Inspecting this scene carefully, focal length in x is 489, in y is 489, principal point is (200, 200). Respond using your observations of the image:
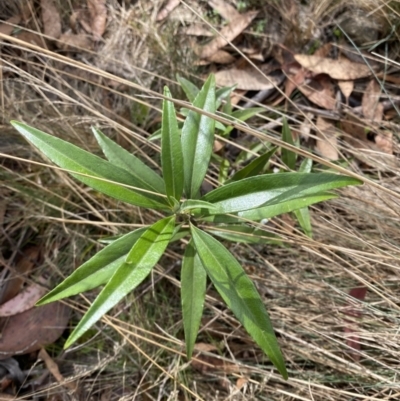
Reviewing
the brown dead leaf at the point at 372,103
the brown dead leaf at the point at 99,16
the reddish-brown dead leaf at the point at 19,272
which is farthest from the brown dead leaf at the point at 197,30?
the reddish-brown dead leaf at the point at 19,272

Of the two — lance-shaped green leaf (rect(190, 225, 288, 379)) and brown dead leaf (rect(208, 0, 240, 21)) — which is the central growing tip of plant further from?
brown dead leaf (rect(208, 0, 240, 21))

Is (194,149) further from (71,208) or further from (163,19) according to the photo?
(163,19)

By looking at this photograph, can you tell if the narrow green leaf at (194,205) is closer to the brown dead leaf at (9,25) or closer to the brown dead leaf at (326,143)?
the brown dead leaf at (326,143)

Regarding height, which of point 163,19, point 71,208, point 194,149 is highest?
point 163,19

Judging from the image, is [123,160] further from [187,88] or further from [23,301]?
[23,301]

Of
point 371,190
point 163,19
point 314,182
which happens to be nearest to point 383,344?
point 371,190
